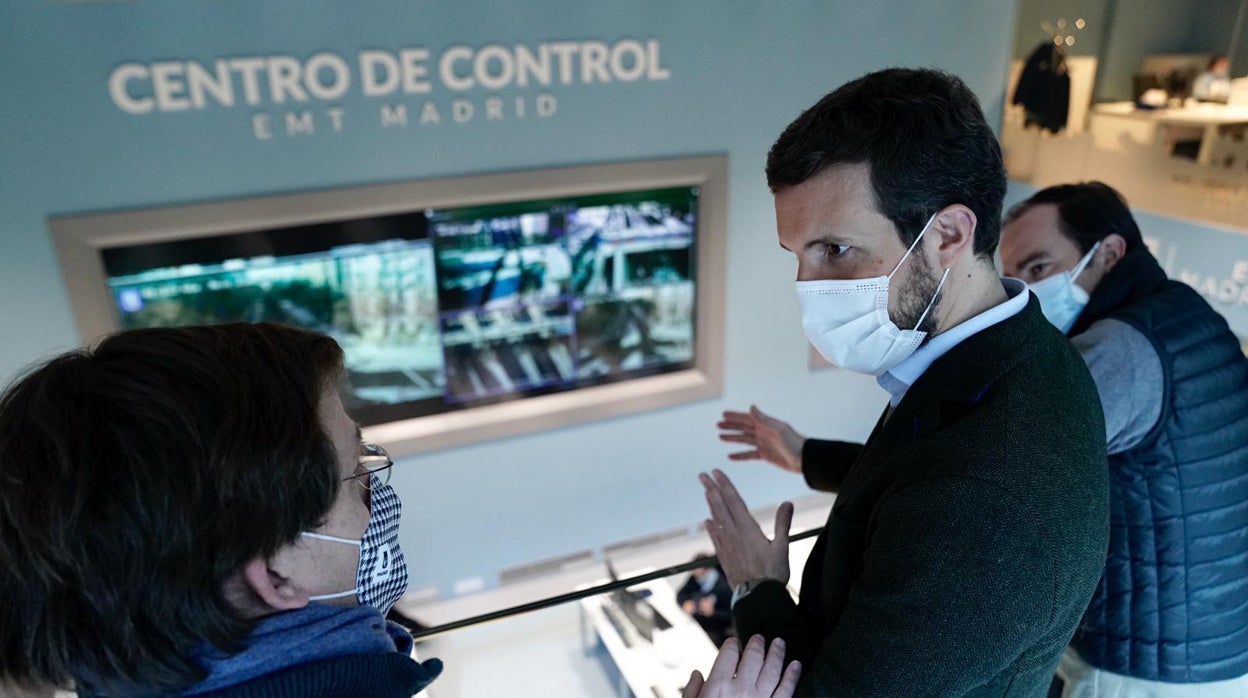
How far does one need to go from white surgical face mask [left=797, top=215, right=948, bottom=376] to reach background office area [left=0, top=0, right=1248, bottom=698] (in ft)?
2.39

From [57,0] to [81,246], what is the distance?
2.61 feet

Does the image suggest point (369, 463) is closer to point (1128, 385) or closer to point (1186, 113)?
point (1128, 385)

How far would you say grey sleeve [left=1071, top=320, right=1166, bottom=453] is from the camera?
159 cm

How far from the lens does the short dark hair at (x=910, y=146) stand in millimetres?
1209

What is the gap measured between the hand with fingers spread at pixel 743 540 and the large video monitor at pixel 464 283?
193 centimetres

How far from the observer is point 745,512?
1.52 m

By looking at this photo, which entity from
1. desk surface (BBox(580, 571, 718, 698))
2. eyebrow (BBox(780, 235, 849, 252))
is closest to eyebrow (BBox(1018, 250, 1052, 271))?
eyebrow (BBox(780, 235, 849, 252))

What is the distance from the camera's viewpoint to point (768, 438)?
6.61ft

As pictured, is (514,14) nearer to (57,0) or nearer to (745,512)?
(57,0)

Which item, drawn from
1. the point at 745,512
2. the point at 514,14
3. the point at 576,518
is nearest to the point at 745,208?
the point at 514,14

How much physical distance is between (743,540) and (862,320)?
476 millimetres

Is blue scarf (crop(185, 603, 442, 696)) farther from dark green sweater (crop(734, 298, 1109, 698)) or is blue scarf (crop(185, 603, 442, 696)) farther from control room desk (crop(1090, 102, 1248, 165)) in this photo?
control room desk (crop(1090, 102, 1248, 165))

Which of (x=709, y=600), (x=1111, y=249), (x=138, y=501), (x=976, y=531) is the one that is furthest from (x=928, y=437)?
(x=709, y=600)

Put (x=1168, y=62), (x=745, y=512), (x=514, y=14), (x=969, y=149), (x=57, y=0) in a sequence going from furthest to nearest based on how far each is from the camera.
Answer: (x=1168, y=62) < (x=514, y=14) < (x=57, y=0) < (x=745, y=512) < (x=969, y=149)
